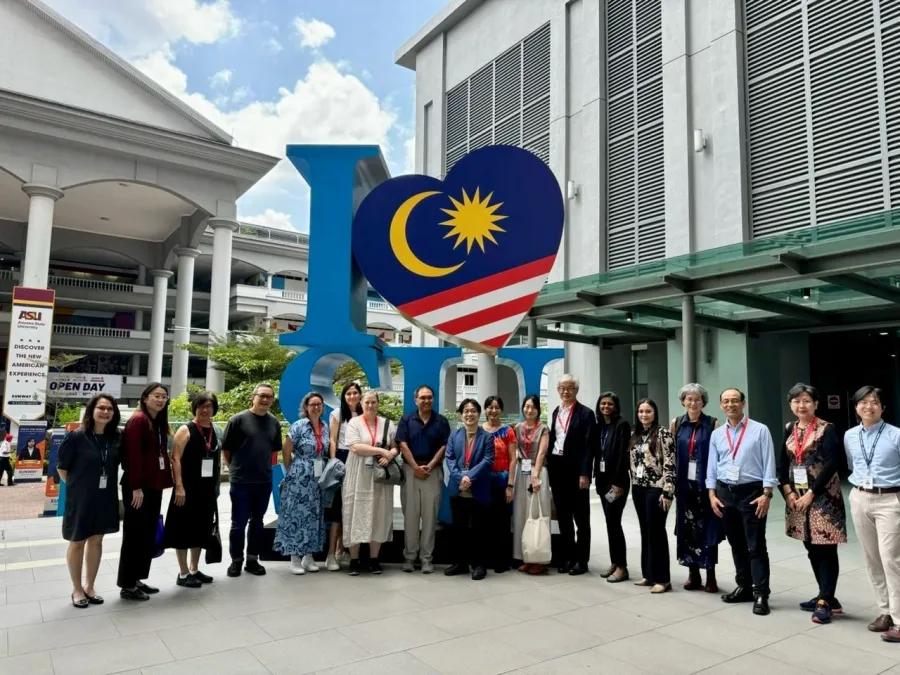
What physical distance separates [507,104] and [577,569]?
15887mm

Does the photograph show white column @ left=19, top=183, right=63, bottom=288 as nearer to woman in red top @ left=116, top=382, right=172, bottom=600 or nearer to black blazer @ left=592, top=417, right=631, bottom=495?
woman in red top @ left=116, top=382, right=172, bottom=600

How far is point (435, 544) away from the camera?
570 cm

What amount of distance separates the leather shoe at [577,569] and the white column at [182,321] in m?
18.4

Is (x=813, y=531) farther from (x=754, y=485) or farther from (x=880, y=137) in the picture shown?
(x=880, y=137)

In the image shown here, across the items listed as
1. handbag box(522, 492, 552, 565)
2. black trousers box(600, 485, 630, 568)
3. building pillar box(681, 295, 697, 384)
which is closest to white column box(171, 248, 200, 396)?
Answer: building pillar box(681, 295, 697, 384)

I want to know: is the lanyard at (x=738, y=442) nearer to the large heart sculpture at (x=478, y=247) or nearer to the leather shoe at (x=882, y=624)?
the leather shoe at (x=882, y=624)

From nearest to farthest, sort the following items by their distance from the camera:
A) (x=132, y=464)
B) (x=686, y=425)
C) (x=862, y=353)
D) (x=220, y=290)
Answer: (x=132, y=464) → (x=686, y=425) → (x=862, y=353) → (x=220, y=290)

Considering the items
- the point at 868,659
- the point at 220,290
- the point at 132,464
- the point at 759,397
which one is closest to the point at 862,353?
the point at 759,397

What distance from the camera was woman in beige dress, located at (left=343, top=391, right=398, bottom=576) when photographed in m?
5.28

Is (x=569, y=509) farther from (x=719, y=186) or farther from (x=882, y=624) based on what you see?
(x=719, y=186)

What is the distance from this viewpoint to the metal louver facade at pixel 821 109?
1056 centimetres

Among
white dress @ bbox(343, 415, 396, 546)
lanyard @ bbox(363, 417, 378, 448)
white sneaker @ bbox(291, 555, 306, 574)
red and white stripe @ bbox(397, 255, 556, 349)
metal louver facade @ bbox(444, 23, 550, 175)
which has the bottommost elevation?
white sneaker @ bbox(291, 555, 306, 574)

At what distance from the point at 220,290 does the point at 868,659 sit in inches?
765

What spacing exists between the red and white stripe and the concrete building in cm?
459
